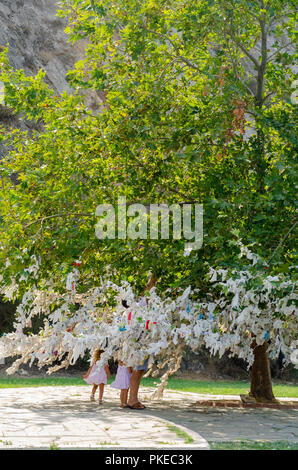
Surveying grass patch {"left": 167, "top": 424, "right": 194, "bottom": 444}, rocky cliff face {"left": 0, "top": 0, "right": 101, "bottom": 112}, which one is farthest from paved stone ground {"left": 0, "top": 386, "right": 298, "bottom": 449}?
rocky cliff face {"left": 0, "top": 0, "right": 101, "bottom": 112}

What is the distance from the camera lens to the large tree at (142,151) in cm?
1151

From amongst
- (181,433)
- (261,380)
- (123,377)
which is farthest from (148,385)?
(181,433)

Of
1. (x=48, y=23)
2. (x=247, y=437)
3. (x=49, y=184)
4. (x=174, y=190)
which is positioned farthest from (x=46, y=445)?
(x=48, y=23)

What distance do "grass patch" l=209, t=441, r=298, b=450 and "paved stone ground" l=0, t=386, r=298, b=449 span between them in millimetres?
209

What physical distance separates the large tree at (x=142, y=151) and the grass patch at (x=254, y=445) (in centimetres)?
383

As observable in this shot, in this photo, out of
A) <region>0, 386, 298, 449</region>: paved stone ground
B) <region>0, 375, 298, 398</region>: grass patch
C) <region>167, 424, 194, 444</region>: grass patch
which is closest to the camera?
<region>0, 386, 298, 449</region>: paved stone ground

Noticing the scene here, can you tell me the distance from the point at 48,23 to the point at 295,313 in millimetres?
35594

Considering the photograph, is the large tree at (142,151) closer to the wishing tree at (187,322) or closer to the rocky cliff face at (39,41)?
the wishing tree at (187,322)

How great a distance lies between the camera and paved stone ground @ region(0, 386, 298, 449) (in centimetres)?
739

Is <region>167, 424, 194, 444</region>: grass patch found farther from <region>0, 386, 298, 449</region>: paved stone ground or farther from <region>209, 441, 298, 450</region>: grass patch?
<region>209, 441, 298, 450</region>: grass patch

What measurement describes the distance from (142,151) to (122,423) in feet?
20.7

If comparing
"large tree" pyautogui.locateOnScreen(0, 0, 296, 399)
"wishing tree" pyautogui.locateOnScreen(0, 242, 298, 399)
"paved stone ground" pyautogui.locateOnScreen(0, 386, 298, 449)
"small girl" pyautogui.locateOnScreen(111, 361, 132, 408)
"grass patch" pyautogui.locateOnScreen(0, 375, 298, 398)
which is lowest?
"grass patch" pyautogui.locateOnScreen(0, 375, 298, 398)

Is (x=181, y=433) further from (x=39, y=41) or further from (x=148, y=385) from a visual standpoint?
(x=39, y=41)

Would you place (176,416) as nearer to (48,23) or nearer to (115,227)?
(115,227)
